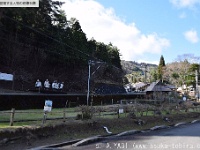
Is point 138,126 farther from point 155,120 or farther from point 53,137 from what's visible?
point 53,137

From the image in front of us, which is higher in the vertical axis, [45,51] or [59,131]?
[45,51]

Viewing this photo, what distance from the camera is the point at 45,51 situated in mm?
35031

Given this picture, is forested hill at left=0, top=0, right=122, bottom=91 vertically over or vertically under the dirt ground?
over

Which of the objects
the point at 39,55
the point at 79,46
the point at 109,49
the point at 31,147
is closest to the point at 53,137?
the point at 31,147

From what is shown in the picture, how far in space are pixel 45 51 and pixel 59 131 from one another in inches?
928

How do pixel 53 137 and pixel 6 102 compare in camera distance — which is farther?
pixel 6 102

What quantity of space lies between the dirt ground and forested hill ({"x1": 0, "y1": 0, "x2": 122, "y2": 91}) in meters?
14.1

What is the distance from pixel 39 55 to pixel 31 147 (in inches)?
1004

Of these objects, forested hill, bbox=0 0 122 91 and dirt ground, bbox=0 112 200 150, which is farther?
forested hill, bbox=0 0 122 91

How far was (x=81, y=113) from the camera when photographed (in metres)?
15.5

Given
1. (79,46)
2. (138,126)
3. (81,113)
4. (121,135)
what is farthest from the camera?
(79,46)

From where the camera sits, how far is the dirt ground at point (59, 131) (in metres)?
10.6

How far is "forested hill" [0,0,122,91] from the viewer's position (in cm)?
3050

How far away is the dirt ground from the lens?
10.6m
